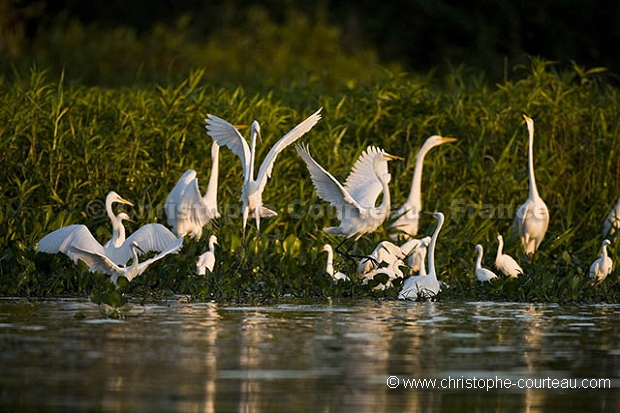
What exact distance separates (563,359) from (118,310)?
2779 mm

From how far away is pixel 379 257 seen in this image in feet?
33.2

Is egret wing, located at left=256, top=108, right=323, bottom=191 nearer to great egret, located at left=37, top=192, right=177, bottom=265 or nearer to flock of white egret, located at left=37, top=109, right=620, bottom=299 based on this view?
flock of white egret, located at left=37, top=109, right=620, bottom=299

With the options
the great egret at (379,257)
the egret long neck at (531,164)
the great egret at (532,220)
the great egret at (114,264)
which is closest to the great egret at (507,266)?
the great egret at (379,257)

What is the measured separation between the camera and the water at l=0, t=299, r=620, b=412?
18.3 ft

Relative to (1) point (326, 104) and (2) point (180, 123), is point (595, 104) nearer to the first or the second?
(1) point (326, 104)

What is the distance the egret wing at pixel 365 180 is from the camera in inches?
444

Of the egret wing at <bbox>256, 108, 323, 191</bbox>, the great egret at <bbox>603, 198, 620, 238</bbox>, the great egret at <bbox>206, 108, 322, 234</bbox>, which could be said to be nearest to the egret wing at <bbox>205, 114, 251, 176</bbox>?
the great egret at <bbox>206, 108, 322, 234</bbox>

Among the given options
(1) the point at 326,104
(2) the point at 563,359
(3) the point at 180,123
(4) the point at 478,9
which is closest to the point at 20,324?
(2) the point at 563,359

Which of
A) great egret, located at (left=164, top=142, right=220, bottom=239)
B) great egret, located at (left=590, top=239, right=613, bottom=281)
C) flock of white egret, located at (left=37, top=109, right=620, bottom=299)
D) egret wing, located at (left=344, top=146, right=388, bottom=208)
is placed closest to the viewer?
flock of white egret, located at (left=37, top=109, right=620, bottom=299)

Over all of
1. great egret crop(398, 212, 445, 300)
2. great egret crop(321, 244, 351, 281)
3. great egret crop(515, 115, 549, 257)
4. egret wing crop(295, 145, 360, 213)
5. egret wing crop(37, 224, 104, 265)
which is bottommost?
great egret crop(398, 212, 445, 300)

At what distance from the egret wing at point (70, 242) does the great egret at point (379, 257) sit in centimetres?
182

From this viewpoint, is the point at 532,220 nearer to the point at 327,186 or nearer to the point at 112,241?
the point at 327,186

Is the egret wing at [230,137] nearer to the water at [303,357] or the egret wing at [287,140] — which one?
the egret wing at [287,140]

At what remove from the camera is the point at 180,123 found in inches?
486
